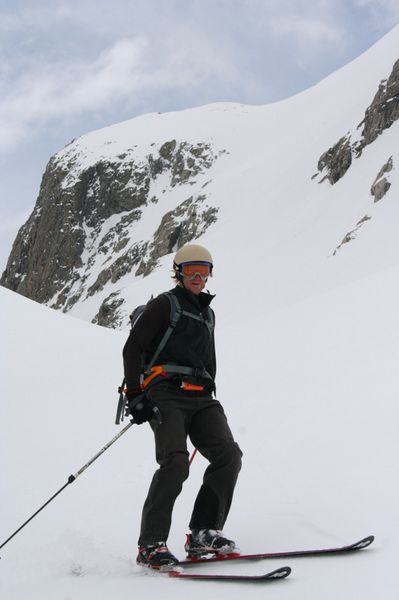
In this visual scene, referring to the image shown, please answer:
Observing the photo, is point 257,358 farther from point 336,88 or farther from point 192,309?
point 336,88

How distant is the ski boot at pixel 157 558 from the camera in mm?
3414

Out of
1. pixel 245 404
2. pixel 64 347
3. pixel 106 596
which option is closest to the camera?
pixel 106 596

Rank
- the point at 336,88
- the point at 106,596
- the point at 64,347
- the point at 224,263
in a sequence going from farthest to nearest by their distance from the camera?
the point at 336,88
the point at 224,263
the point at 64,347
the point at 106,596

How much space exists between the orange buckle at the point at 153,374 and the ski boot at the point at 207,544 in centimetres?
102

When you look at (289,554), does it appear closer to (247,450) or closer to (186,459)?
(186,459)

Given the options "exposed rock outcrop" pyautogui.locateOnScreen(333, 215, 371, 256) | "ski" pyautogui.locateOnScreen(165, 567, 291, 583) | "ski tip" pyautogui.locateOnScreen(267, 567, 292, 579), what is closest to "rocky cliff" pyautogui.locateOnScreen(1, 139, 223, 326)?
"exposed rock outcrop" pyautogui.locateOnScreen(333, 215, 371, 256)

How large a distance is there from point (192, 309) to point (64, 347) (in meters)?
8.25

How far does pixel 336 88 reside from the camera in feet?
246

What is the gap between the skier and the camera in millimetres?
3721

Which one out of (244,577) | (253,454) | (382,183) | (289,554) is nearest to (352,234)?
(382,183)

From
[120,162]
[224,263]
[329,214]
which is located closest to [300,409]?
[329,214]

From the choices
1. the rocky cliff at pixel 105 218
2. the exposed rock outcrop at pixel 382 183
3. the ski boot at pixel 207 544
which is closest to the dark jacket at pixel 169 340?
the ski boot at pixel 207 544

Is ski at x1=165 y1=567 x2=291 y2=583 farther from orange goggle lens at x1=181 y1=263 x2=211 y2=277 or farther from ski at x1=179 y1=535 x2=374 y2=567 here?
orange goggle lens at x1=181 y1=263 x2=211 y2=277

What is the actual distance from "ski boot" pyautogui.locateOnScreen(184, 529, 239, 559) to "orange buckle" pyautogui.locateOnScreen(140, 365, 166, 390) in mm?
1017
